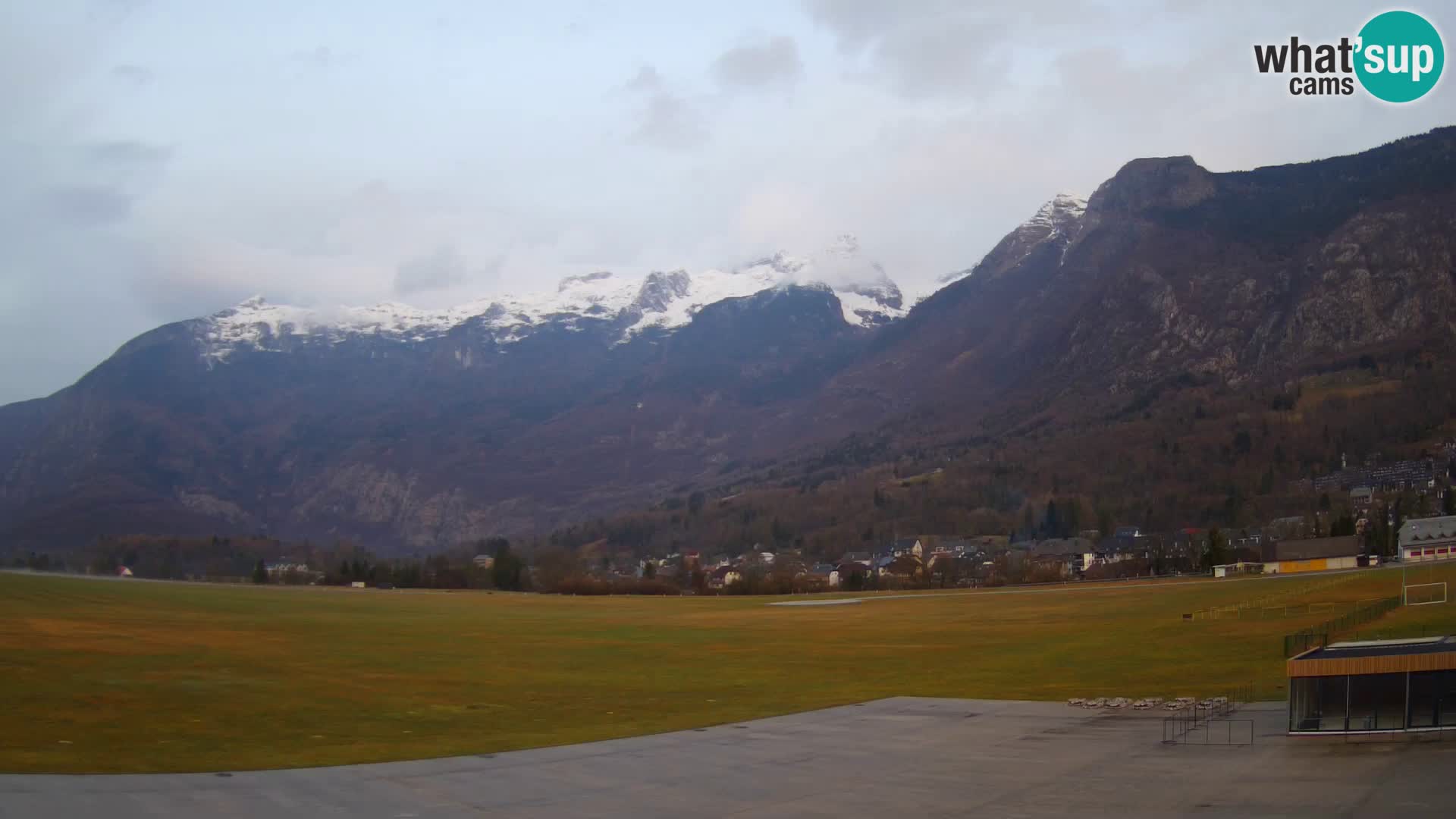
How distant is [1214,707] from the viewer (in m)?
39.2

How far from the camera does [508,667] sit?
57000 mm

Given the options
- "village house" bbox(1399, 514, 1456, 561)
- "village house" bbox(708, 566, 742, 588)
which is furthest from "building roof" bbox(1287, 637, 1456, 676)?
"village house" bbox(708, 566, 742, 588)

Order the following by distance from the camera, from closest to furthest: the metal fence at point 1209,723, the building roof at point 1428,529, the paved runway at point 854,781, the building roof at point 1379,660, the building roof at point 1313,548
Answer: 1. the paved runway at point 854,781
2. the building roof at point 1379,660
3. the metal fence at point 1209,723
4. the building roof at point 1428,529
5. the building roof at point 1313,548

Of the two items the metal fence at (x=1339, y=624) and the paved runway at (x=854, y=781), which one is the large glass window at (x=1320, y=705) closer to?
the paved runway at (x=854, y=781)

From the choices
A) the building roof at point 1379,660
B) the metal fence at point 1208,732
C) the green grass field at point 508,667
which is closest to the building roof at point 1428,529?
the green grass field at point 508,667

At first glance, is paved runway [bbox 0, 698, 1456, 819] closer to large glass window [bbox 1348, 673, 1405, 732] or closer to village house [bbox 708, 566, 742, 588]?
large glass window [bbox 1348, 673, 1405, 732]

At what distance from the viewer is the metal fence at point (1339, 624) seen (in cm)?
4675

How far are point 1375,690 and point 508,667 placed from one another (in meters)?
37.1

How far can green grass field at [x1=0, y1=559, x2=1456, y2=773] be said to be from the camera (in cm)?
3556

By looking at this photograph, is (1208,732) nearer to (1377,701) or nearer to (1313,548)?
(1377,701)

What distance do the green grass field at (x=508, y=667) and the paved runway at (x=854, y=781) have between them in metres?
2.62

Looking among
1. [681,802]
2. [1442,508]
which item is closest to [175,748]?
[681,802]

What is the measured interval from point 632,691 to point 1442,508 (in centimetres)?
12223

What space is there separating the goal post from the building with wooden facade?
3059cm
